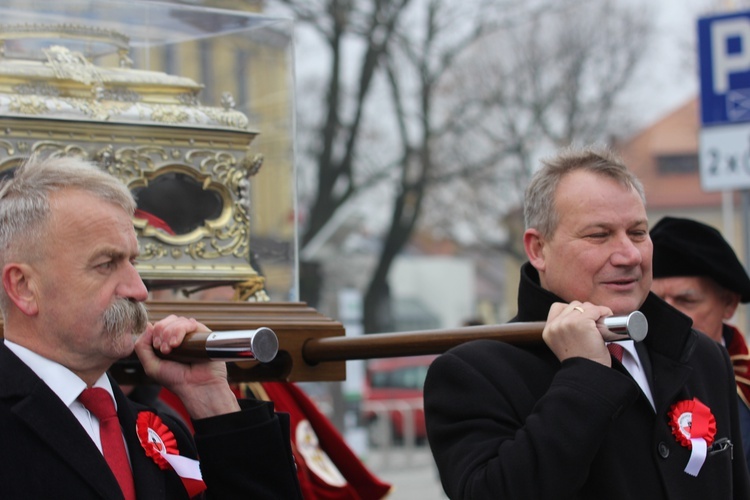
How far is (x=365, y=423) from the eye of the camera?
25.4 m

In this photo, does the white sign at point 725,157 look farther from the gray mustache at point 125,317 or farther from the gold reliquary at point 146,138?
the gray mustache at point 125,317

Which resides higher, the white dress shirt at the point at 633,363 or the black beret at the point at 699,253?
the black beret at the point at 699,253

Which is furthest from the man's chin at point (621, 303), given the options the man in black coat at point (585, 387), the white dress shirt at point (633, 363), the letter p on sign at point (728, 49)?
the letter p on sign at point (728, 49)

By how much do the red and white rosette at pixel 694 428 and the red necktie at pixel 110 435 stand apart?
131cm

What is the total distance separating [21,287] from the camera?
9.06ft

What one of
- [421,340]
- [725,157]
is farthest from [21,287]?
[725,157]

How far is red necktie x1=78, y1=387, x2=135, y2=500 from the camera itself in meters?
2.80

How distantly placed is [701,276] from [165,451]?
2.56 metres

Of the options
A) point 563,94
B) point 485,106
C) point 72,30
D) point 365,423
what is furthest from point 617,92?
point 72,30

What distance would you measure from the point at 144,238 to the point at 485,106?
24.7m

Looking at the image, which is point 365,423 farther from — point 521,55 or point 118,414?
point 118,414

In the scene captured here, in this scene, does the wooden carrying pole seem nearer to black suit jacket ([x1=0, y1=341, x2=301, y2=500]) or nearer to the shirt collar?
black suit jacket ([x1=0, y1=341, x2=301, y2=500])

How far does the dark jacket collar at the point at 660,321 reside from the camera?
3.26m

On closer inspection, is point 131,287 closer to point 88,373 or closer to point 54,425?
point 88,373
